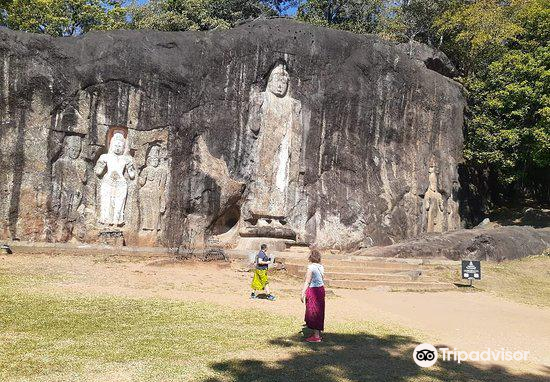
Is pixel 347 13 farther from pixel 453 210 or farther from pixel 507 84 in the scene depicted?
pixel 453 210

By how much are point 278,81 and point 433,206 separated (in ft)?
30.2

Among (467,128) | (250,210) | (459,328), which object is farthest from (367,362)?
(467,128)

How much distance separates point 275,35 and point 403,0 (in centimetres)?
1961

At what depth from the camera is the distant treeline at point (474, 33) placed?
81.9 feet

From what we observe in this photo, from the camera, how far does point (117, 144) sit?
64.6 feet

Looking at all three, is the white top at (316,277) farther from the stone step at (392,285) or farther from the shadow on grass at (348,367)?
the stone step at (392,285)

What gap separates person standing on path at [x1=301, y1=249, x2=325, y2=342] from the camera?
8078 millimetres

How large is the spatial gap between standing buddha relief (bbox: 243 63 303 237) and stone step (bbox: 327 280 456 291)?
6.56 meters

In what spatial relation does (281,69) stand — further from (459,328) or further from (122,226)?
(459,328)

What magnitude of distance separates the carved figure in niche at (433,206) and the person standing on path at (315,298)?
1758 cm

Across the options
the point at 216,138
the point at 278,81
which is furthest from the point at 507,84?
the point at 216,138

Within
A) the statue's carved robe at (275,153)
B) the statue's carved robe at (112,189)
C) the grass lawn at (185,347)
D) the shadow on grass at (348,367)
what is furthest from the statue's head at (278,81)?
the shadow on grass at (348,367)

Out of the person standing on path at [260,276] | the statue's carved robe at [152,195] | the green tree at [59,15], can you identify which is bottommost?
the person standing on path at [260,276]

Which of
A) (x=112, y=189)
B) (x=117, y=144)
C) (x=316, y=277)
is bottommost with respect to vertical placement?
(x=316, y=277)
